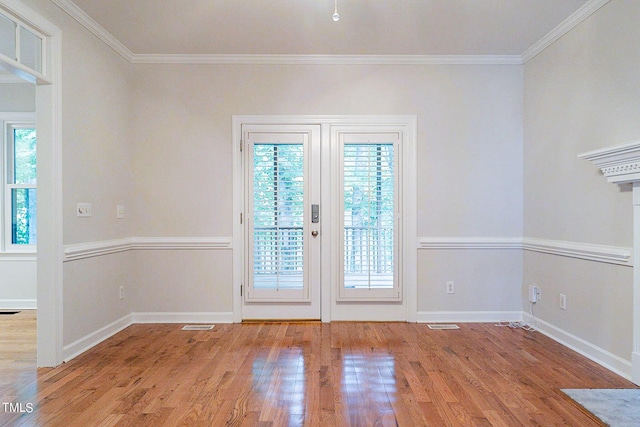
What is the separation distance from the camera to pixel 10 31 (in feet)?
8.40

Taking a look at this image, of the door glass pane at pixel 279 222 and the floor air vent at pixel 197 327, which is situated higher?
the door glass pane at pixel 279 222

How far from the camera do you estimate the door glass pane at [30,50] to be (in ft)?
8.66

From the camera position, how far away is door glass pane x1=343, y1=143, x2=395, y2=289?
400cm

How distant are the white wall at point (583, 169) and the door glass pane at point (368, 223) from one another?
4.64 feet

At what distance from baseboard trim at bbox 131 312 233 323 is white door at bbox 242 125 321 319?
219 millimetres

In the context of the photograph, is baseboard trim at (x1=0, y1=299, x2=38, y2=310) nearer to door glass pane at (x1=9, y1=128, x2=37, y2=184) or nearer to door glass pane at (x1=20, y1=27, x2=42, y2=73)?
door glass pane at (x1=9, y1=128, x2=37, y2=184)

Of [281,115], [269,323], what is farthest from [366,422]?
[281,115]

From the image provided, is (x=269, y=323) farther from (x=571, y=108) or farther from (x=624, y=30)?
(x=624, y=30)

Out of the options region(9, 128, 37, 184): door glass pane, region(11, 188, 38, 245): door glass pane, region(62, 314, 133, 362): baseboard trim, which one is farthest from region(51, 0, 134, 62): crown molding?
region(62, 314, 133, 362): baseboard trim

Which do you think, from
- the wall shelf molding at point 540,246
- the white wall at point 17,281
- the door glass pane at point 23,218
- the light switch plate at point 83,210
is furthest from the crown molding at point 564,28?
the white wall at point 17,281

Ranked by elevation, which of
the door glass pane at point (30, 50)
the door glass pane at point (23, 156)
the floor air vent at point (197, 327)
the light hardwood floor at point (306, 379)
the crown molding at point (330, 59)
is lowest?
the floor air vent at point (197, 327)

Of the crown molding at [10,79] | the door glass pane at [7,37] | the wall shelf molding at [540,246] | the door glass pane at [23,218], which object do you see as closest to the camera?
the door glass pane at [7,37]

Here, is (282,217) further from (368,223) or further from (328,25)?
(328,25)

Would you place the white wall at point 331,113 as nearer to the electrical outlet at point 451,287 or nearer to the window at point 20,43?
the electrical outlet at point 451,287
